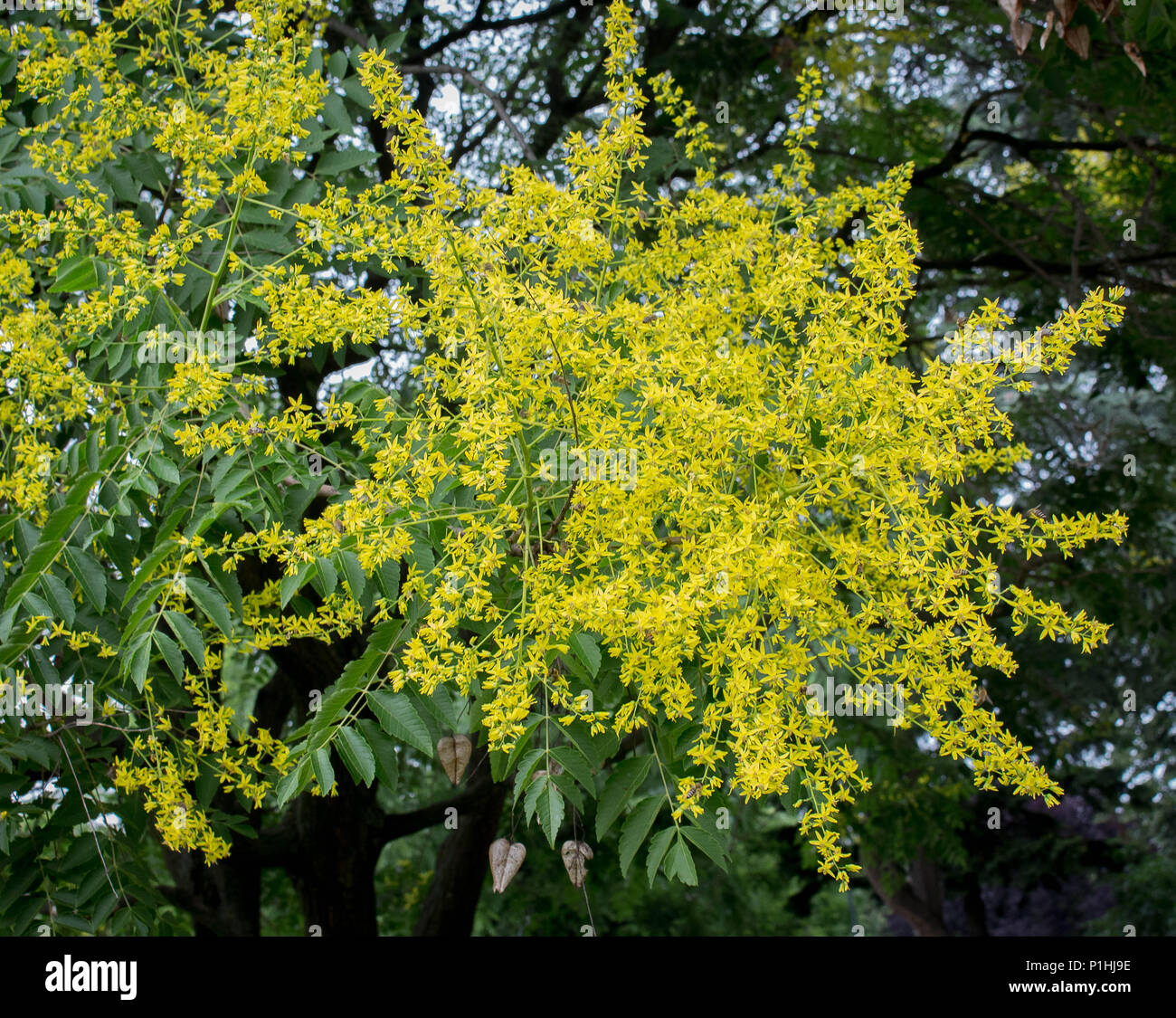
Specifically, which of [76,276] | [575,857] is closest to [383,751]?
[575,857]

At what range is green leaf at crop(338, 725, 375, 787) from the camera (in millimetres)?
2244

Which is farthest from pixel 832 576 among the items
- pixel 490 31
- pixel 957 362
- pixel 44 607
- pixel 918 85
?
pixel 918 85

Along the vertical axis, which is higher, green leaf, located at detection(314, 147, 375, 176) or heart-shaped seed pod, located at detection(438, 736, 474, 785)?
green leaf, located at detection(314, 147, 375, 176)

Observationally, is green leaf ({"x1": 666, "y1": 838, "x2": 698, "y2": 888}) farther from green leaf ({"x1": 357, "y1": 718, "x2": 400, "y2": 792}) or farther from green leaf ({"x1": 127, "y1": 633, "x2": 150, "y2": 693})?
green leaf ({"x1": 127, "y1": 633, "x2": 150, "y2": 693})

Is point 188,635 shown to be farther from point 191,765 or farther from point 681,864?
point 681,864

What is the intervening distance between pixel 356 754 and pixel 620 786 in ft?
1.95

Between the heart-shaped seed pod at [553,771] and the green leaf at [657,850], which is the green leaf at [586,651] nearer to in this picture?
the heart-shaped seed pod at [553,771]

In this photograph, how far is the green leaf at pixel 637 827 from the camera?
2259 millimetres

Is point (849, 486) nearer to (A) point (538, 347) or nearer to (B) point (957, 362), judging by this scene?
(B) point (957, 362)

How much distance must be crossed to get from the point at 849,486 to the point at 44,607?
1.78m

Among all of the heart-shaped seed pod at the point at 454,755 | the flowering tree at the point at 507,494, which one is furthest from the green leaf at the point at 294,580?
the heart-shaped seed pod at the point at 454,755

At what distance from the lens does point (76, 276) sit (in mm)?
2789

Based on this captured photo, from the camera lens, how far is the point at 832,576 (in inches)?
85.7

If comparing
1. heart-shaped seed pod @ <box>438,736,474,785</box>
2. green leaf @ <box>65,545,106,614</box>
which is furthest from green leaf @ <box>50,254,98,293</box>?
heart-shaped seed pod @ <box>438,736,474,785</box>
